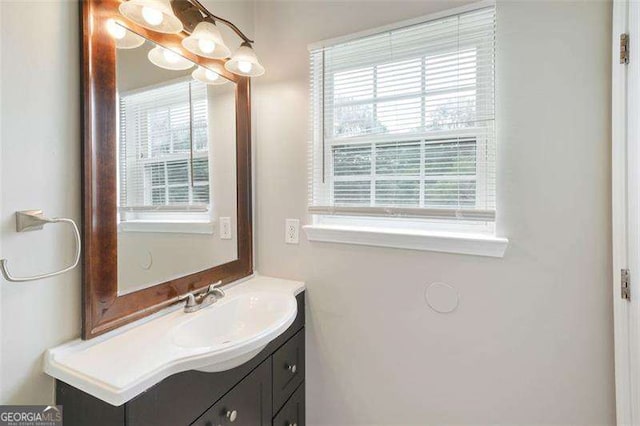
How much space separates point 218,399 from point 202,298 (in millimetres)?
416

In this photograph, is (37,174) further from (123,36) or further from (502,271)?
(502,271)

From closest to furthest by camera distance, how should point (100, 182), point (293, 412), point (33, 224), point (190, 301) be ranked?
point (33, 224) < point (100, 182) < point (190, 301) < point (293, 412)

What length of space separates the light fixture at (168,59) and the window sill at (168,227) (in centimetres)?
63

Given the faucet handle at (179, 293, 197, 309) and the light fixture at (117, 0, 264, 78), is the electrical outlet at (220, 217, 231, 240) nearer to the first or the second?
the faucet handle at (179, 293, 197, 309)

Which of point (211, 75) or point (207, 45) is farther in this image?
point (211, 75)

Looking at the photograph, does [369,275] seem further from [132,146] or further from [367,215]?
[132,146]

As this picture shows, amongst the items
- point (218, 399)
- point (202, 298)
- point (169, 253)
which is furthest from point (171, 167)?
point (218, 399)

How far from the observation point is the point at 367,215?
142cm

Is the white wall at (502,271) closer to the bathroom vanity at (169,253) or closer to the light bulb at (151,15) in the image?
the bathroom vanity at (169,253)

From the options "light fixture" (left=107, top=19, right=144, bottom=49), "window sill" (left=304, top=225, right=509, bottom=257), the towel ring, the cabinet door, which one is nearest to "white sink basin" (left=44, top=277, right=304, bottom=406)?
the cabinet door

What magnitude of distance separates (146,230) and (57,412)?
595mm

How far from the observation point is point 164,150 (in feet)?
4.11

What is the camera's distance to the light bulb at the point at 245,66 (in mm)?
1338

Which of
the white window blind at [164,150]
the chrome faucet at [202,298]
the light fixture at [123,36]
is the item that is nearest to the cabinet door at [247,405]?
the chrome faucet at [202,298]
